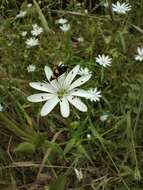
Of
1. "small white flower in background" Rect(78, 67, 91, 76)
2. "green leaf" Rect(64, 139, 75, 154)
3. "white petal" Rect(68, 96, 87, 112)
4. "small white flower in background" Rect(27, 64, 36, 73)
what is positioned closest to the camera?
"white petal" Rect(68, 96, 87, 112)

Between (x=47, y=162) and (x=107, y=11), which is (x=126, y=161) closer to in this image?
(x=47, y=162)

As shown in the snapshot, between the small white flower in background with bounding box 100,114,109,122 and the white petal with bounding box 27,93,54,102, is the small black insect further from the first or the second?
the small white flower in background with bounding box 100,114,109,122

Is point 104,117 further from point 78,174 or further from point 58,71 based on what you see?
point 58,71

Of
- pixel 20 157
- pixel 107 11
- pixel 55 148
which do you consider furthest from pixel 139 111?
pixel 107 11

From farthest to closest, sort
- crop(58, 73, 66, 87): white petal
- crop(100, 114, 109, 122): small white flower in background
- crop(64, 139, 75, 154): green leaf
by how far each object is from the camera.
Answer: crop(100, 114, 109, 122): small white flower in background
crop(64, 139, 75, 154): green leaf
crop(58, 73, 66, 87): white petal

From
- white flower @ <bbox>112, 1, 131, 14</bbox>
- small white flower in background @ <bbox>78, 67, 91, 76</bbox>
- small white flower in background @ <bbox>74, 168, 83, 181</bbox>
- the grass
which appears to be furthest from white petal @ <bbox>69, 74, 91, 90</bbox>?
white flower @ <bbox>112, 1, 131, 14</bbox>

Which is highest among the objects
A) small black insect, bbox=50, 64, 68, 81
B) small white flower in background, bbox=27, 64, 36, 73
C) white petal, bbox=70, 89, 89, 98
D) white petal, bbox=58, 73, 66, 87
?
small black insect, bbox=50, 64, 68, 81

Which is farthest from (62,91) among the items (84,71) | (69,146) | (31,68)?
(31,68)

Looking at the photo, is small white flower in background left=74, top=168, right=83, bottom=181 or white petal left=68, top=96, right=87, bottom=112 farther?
small white flower in background left=74, top=168, right=83, bottom=181
